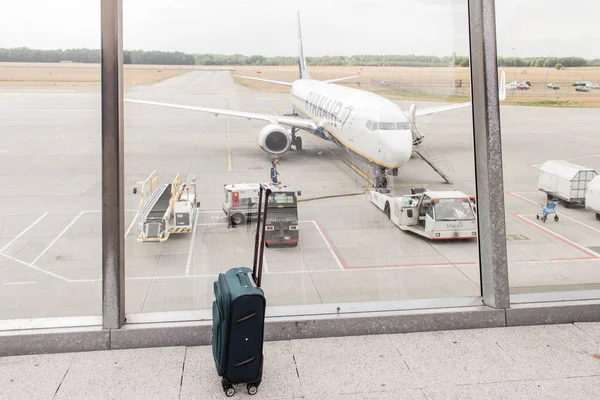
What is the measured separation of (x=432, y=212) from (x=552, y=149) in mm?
2052

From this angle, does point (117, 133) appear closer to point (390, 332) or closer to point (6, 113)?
point (6, 113)

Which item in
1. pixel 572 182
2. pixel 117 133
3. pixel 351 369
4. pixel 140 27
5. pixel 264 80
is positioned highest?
pixel 140 27

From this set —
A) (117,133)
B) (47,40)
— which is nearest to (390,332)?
(117,133)

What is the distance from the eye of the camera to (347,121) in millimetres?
10461

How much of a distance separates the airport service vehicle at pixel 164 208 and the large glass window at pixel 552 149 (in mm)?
3859

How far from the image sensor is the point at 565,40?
679 cm

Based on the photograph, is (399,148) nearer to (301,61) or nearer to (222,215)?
(301,61)

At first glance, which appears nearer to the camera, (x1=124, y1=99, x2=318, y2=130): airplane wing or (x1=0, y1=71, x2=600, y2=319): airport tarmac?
(x1=0, y1=71, x2=600, y2=319): airport tarmac

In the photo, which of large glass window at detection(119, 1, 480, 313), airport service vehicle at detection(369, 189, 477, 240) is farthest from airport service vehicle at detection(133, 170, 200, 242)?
airport service vehicle at detection(369, 189, 477, 240)

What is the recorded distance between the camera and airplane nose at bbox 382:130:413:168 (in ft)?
24.6

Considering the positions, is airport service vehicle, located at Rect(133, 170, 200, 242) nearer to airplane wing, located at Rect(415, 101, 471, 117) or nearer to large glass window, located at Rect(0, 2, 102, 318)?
large glass window, located at Rect(0, 2, 102, 318)

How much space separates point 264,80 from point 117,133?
100 inches

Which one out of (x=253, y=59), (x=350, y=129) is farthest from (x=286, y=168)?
(x=350, y=129)

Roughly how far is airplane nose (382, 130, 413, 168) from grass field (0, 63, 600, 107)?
606mm
